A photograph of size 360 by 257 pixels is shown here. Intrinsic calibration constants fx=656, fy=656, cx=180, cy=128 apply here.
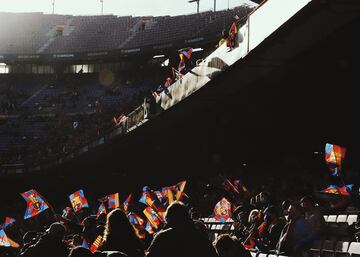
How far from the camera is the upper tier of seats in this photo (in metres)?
58.7

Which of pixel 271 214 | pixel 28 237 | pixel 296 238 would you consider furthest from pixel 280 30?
pixel 28 237

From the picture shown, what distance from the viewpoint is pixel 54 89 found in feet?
199

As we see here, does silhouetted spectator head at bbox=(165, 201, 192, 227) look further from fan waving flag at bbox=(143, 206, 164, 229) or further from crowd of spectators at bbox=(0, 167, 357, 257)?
fan waving flag at bbox=(143, 206, 164, 229)

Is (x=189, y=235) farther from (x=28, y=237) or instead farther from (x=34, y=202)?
(x=34, y=202)

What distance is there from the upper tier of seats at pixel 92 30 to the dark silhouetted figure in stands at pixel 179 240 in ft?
165

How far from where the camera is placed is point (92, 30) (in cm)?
6538

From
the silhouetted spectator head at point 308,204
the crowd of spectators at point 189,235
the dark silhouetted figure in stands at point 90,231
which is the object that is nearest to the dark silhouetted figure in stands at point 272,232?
the crowd of spectators at point 189,235

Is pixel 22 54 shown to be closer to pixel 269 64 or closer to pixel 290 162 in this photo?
pixel 290 162

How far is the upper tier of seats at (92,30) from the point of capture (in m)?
58.7

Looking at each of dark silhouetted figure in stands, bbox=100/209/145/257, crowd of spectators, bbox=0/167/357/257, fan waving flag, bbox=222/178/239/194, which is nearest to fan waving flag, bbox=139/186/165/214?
crowd of spectators, bbox=0/167/357/257

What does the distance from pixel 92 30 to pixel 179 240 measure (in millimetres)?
60902

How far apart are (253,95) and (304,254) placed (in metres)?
15.9

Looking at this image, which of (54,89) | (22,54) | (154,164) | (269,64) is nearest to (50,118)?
(54,89)

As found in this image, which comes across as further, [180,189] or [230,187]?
[230,187]
